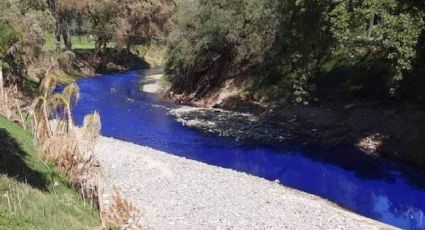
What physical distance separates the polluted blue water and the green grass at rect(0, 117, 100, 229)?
1246 cm

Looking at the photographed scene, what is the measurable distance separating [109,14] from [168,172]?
56.6 metres

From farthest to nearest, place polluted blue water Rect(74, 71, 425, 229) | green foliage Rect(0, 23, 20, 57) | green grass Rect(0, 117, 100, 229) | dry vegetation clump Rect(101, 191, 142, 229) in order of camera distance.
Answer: green foliage Rect(0, 23, 20, 57) → polluted blue water Rect(74, 71, 425, 229) → dry vegetation clump Rect(101, 191, 142, 229) → green grass Rect(0, 117, 100, 229)

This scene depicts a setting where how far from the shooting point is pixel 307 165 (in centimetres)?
3016

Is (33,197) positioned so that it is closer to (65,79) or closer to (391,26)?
(391,26)

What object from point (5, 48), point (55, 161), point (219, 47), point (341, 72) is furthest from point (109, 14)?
point (55, 161)

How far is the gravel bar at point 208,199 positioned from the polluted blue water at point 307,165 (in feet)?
7.00

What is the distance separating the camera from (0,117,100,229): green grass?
1251 cm

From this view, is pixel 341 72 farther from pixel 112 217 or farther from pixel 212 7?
pixel 112 217

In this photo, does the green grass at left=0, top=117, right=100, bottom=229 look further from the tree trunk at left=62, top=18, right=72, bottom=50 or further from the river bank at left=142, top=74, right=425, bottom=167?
the tree trunk at left=62, top=18, right=72, bottom=50

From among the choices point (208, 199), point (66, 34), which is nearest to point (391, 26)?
point (208, 199)

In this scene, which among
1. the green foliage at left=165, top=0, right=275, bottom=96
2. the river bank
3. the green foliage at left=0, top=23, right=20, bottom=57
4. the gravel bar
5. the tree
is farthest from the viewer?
the green foliage at left=165, top=0, right=275, bottom=96

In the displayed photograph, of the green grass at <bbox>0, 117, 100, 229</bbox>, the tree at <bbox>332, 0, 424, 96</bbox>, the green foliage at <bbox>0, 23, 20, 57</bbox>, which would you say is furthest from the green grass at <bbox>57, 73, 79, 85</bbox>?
the green grass at <bbox>0, 117, 100, 229</bbox>

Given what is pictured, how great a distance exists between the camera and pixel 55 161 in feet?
63.2

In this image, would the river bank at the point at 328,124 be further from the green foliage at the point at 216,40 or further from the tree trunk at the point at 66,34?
the tree trunk at the point at 66,34
